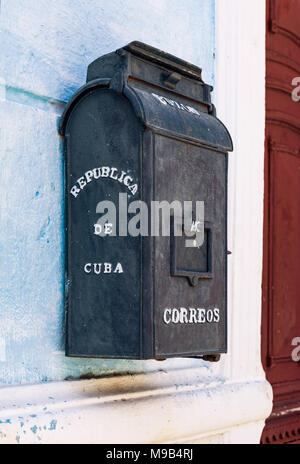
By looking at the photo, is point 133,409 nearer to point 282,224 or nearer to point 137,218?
point 137,218

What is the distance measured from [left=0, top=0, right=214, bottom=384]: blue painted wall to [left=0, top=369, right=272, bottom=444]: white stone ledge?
57 millimetres

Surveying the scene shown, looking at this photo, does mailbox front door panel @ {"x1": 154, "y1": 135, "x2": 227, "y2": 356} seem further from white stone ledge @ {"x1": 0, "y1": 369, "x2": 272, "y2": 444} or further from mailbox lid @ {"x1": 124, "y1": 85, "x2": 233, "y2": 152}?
white stone ledge @ {"x1": 0, "y1": 369, "x2": 272, "y2": 444}

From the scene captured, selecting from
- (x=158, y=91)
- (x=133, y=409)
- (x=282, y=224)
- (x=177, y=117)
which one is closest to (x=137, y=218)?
(x=177, y=117)

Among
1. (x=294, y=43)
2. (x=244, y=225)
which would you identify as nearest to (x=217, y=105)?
(x=244, y=225)

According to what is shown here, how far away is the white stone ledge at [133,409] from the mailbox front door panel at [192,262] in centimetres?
31

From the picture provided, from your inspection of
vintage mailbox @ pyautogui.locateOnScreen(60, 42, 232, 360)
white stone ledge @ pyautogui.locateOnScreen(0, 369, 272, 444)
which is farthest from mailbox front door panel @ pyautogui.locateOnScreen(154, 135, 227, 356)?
white stone ledge @ pyautogui.locateOnScreen(0, 369, 272, 444)

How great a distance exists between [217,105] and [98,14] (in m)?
0.68

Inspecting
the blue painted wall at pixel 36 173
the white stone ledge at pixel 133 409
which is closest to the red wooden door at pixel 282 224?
the white stone ledge at pixel 133 409

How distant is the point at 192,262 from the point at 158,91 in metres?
0.51

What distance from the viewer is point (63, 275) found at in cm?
190

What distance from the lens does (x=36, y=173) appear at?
6.03ft

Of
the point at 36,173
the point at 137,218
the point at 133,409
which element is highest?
the point at 36,173

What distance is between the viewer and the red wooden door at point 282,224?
9.83 feet

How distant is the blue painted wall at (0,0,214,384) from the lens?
1.74 metres
